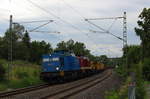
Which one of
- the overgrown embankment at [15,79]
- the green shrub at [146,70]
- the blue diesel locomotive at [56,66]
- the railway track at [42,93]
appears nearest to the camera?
the railway track at [42,93]

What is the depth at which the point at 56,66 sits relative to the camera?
32.4 meters

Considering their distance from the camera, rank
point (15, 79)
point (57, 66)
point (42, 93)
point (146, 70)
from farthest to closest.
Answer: point (146, 70)
point (57, 66)
point (15, 79)
point (42, 93)

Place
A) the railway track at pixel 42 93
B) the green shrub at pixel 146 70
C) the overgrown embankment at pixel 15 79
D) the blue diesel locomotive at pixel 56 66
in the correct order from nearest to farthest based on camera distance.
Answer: the railway track at pixel 42 93, the overgrown embankment at pixel 15 79, the blue diesel locomotive at pixel 56 66, the green shrub at pixel 146 70

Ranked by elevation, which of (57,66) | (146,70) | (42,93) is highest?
(57,66)

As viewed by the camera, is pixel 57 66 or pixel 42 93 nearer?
pixel 42 93

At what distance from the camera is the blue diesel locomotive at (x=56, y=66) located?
3162 centimetres

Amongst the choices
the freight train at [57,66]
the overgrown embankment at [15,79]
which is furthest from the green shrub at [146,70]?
the overgrown embankment at [15,79]

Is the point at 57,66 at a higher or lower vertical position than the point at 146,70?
higher

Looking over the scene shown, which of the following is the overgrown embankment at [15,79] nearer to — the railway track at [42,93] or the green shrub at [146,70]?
the railway track at [42,93]

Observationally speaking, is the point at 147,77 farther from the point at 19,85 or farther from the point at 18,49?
the point at 18,49

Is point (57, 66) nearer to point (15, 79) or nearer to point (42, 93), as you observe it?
point (15, 79)

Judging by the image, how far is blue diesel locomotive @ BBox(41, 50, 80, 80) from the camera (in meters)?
31.6

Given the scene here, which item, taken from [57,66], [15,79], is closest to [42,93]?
[15,79]

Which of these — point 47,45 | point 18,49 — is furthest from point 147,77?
point 47,45
